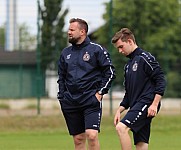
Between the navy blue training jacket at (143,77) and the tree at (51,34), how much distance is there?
37.0 ft

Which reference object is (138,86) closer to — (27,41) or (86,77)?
(86,77)

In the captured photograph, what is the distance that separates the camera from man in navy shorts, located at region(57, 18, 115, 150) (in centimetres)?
976

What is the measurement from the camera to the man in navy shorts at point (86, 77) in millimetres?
9758

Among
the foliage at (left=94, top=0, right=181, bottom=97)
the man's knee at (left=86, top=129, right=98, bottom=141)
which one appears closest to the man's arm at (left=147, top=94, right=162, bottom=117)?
the man's knee at (left=86, top=129, right=98, bottom=141)

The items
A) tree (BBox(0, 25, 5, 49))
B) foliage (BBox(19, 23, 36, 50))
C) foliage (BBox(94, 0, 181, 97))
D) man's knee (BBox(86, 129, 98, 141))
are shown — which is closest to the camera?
man's knee (BBox(86, 129, 98, 141))

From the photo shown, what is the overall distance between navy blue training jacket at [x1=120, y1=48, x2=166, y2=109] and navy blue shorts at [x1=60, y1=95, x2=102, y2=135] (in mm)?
558

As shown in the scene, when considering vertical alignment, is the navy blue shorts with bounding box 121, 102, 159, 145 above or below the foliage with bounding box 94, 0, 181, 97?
above

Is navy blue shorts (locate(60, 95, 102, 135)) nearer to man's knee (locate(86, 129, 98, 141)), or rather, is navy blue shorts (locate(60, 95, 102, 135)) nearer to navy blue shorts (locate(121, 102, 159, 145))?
man's knee (locate(86, 129, 98, 141))

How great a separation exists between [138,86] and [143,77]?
0.14 metres

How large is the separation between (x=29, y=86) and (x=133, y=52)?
44.0 ft

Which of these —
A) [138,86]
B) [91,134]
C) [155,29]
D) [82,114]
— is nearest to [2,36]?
[82,114]

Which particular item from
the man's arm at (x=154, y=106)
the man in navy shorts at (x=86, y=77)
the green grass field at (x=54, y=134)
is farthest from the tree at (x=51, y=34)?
the man's arm at (x=154, y=106)

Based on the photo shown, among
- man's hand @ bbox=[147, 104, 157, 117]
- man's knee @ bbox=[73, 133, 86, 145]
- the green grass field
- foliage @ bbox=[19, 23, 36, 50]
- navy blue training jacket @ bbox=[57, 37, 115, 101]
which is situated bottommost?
the green grass field

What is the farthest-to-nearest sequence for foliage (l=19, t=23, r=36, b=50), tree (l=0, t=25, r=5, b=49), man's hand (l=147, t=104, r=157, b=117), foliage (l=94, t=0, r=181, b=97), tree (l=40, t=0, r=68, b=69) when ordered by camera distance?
1. foliage (l=94, t=0, r=181, b=97)
2. foliage (l=19, t=23, r=36, b=50)
3. tree (l=40, t=0, r=68, b=69)
4. tree (l=0, t=25, r=5, b=49)
5. man's hand (l=147, t=104, r=157, b=117)
